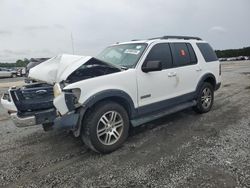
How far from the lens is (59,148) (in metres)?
4.49

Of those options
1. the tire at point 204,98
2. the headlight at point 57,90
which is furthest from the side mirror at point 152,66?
the tire at point 204,98

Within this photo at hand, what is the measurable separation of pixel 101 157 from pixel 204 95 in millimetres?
3392

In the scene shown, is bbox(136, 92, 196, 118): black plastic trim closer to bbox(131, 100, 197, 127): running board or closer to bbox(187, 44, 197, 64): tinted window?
bbox(131, 100, 197, 127): running board

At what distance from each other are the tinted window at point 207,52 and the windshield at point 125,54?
77.4 inches

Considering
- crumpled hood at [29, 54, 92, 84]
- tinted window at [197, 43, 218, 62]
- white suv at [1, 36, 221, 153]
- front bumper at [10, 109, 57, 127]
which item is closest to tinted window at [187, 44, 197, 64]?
white suv at [1, 36, 221, 153]

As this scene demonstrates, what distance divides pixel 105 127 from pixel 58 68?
4.22ft

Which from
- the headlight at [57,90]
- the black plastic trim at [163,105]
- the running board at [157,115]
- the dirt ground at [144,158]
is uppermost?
the headlight at [57,90]

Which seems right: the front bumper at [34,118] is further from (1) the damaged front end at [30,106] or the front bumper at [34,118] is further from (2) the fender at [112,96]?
(2) the fender at [112,96]

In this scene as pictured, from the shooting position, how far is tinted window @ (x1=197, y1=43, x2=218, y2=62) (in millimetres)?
6254

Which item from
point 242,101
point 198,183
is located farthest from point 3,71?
point 198,183

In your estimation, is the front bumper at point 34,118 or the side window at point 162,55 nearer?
the front bumper at point 34,118

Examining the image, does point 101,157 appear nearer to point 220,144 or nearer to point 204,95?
point 220,144

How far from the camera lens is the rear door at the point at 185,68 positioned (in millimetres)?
5383

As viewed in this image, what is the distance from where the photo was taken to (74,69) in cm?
410
